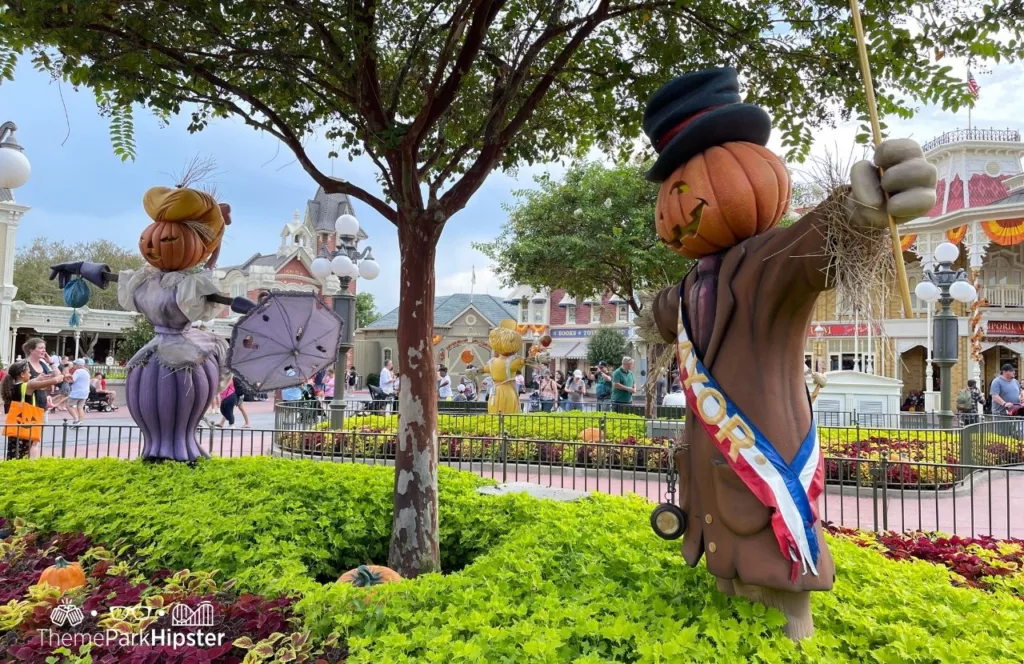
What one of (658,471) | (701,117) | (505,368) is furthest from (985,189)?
(701,117)

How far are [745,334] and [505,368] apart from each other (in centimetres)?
1080

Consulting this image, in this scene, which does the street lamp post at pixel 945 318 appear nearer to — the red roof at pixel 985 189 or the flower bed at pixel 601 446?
the flower bed at pixel 601 446

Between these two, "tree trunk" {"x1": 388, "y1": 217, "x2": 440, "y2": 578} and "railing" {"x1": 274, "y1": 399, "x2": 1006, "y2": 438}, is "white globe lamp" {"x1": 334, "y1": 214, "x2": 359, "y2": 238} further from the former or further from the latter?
"tree trunk" {"x1": 388, "y1": 217, "x2": 440, "y2": 578}

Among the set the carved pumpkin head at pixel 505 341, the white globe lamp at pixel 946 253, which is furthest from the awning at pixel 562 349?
the white globe lamp at pixel 946 253

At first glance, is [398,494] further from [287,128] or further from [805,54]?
[805,54]

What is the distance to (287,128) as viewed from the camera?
17.1ft

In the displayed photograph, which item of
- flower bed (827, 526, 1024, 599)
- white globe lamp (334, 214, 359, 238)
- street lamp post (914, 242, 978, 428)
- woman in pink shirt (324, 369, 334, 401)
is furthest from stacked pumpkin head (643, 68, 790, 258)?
woman in pink shirt (324, 369, 334, 401)

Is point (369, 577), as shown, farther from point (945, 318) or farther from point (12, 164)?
point (945, 318)

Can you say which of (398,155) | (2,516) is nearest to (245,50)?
(398,155)

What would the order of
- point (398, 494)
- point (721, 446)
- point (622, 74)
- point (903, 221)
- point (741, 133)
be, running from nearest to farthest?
point (903, 221) → point (721, 446) → point (741, 133) → point (398, 494) → point (622, 74)

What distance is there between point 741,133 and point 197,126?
4.97 m

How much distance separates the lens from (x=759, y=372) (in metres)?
2.81

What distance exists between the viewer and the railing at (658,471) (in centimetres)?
764

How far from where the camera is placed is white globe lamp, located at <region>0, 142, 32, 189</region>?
569 centimetres
